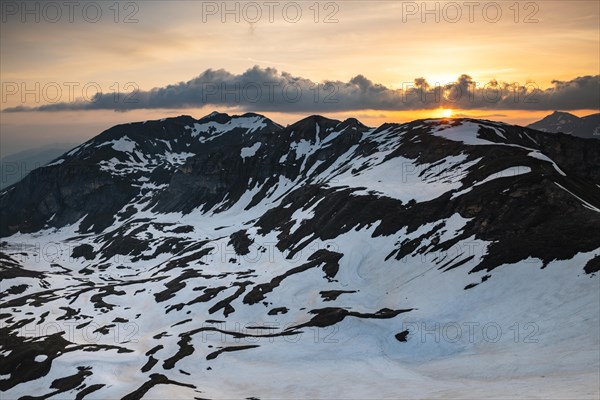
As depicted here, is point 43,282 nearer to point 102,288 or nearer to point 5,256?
point 102,288

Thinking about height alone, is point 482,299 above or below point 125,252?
above

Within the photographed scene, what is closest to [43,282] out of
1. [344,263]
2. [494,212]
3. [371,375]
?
[344,263]

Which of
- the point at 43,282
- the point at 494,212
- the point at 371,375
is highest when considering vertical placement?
the point at 494,212

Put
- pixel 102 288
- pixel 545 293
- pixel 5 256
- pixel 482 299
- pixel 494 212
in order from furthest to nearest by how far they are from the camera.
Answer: pixel 5 256 → pixel 102 288 → pixel 494 212 → pixel 482 299 → pixel 545 293

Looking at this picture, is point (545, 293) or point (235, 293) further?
point (235, 293)

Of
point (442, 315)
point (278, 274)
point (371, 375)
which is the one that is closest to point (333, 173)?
point (278, 274)

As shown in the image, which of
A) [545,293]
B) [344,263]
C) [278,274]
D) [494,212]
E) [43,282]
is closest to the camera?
[545,293]

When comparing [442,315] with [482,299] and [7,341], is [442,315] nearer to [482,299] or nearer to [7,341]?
[482,299]

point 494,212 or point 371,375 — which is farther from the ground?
point 494,212

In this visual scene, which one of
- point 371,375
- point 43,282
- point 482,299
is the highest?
point 482,299
